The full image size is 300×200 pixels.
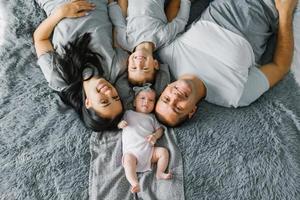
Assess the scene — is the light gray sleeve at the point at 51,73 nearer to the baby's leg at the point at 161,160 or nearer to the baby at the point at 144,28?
the baby at the point at 144,28

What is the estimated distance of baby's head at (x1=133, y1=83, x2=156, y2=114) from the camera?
121cm

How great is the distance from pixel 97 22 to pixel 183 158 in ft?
1.98

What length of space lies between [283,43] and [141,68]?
52cm

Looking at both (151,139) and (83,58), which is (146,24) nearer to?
(83,58)

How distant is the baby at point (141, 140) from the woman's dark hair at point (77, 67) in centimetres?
5

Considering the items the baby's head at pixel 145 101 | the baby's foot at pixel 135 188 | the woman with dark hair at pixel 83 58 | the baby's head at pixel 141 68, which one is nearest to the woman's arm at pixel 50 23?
the woman with dark hair at pixel 83 58

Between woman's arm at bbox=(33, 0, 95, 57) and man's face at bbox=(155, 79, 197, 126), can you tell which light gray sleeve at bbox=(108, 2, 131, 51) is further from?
man's face at bbox=(155, 79, 197, 126)

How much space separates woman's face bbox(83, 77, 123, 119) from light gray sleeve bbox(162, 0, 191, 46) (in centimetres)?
32

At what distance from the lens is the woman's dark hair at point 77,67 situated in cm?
124

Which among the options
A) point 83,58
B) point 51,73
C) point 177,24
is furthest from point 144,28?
point 51,73

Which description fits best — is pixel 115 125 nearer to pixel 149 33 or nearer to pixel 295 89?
pixel 149 33

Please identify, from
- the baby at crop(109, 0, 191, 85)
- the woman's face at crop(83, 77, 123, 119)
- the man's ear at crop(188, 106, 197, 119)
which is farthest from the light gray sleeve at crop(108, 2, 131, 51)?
the man's ear at crop(188, 106, 197, 119)

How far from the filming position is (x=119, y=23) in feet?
4.75

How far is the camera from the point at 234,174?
1.12 m
